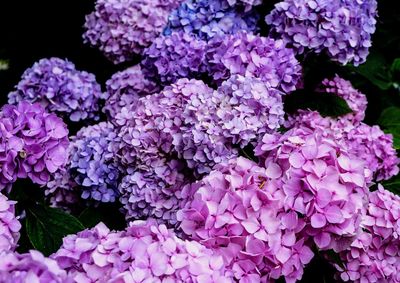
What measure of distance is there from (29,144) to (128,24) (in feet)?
3.47

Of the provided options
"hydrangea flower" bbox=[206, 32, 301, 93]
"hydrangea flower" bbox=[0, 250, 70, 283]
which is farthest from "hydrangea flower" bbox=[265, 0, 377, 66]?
"hydrangea flower" bbox=[0, 250, 70, 283]

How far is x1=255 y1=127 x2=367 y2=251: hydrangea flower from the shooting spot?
1526 millimetres

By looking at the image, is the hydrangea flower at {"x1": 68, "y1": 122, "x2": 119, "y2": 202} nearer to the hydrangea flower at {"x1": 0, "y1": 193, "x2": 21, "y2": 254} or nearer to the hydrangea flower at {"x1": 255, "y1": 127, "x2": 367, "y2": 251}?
the hydrangea flower at {"x1": 0, "y1": 193, "x2": 21, "y2": 254}

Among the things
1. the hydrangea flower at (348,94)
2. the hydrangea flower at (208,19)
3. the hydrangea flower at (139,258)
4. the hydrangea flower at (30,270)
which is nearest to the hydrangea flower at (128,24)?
the hydrangea flower at (208,19)

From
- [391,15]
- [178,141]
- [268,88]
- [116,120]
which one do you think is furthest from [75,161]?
[391,15]

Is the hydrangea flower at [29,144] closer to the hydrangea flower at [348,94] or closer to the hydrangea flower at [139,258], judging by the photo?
the hydrangea flower at [139,258]

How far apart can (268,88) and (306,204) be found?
0.56 metres

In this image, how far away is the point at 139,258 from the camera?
53.0 inches

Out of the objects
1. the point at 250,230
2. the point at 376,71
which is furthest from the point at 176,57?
the point at 376,71

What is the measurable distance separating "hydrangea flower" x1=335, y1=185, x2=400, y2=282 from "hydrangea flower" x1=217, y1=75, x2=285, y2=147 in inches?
14.4

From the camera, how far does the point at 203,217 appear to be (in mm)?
1574

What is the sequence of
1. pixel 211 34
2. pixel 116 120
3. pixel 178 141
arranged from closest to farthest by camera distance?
pixel 178 141
pixel 116 120
pixel 211 34

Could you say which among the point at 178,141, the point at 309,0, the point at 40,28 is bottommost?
the point at 40,28

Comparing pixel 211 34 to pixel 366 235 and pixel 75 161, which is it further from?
pixel 366 235
